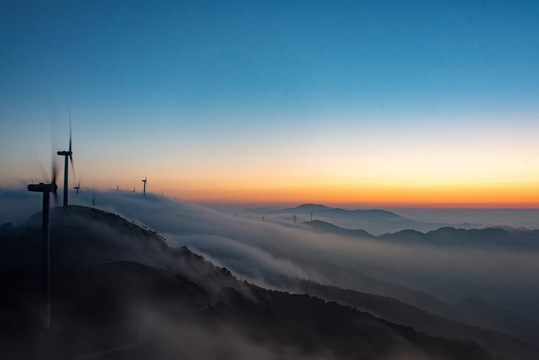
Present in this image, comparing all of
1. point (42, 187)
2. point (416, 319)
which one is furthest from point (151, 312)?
point (416, 319)

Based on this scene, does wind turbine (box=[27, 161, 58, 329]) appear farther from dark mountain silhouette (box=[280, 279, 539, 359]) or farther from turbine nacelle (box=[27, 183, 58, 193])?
dark mountain silhouette (box=[280, 279, 539, 359])

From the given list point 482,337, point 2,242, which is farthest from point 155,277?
point 482,337

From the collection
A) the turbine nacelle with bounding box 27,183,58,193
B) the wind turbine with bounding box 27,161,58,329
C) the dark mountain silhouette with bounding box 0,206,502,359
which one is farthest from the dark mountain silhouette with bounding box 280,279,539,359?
the turbine nacelle with bounding box 27,183,58,193

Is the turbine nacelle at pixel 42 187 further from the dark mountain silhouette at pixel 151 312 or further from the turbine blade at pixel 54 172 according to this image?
the dark mountain silhouette at pixel 151 312

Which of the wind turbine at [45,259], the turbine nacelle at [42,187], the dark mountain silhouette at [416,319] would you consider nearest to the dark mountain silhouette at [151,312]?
the wind turbine at [45,259]

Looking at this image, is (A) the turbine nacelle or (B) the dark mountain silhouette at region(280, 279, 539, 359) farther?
(B) the dark mountain silhouette at region(280, 279, 539, 359)

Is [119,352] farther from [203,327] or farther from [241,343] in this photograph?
[241,343]

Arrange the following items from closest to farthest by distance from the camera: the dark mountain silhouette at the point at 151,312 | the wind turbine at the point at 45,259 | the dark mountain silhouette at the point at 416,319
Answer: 1. the wind turbine at the point at 45,259
2. the dark mountain silhouette at the point at 151,312
3. the dark mountain silhouette at the point at 416,319

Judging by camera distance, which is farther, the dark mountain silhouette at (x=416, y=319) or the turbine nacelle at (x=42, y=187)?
the dark mountain silhouette at (x=416, y=319)

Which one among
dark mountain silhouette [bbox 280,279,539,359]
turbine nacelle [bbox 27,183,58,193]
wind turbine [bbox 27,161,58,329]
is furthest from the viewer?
dark mountain silhouette [bbox 280,279,539,359]
